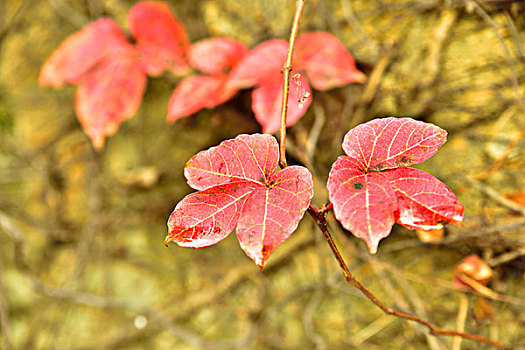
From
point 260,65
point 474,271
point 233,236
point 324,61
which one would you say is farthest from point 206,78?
point 474,271

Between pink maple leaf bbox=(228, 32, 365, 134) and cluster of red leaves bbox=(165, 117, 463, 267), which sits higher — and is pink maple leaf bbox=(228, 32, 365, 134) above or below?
below

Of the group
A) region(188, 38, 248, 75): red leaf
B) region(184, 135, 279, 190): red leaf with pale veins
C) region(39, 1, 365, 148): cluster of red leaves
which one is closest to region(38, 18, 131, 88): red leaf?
region(39, 1, 365, 148): cluster of red leaves

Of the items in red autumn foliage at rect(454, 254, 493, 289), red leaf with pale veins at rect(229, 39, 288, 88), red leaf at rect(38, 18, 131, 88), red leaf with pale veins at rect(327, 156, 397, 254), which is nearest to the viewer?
red leaf with pale veins at rect(327, 156, 397, 254)

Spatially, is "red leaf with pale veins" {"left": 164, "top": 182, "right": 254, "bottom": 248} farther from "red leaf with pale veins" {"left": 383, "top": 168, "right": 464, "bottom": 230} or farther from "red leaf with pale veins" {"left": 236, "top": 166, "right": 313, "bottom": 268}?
"red leaf with pale veins" {"left": 383, "top": 168, "right": 464, "bottom": 230}

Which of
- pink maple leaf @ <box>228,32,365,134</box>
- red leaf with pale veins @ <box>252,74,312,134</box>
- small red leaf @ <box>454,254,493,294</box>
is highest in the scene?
pink maple leaf @ <box>228,32,365,134</box>

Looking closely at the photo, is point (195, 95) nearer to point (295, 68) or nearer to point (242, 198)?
point (295, 68)

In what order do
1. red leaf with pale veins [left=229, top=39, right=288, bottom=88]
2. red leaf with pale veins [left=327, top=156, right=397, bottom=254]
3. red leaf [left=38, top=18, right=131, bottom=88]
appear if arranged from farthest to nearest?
red leaf [left=38, top=18, right=131, bottom=88] < red leaf with pale veins [left=229, top=39, right=288, bottom=88] < red leaf with pale veins [left=327, top=156, right=397, bottom=254]

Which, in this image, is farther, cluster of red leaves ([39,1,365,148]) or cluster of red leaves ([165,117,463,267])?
cluster of red leaves ([39,1,365,148])
